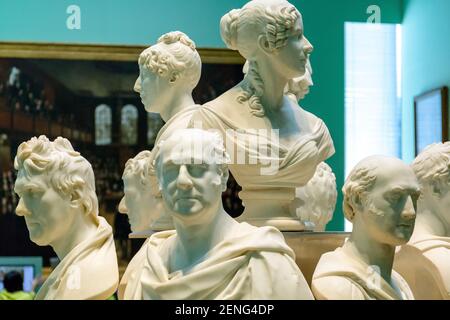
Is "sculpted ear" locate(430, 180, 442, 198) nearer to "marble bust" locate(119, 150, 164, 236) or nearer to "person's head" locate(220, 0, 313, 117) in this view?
"person's head" locate(220, 0, 313, 117)

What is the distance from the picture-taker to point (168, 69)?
229 inches

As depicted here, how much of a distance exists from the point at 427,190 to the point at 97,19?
3.25 meters

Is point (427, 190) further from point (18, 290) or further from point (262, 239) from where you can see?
point (18, 290)

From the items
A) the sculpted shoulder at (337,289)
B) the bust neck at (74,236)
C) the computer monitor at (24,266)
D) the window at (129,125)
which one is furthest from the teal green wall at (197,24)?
the sculpted shoulder at (337,289)

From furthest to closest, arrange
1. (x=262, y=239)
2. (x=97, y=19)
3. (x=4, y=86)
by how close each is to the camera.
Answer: (x=4, y=86) < (x=97, y=19) < (x=262, y=239)

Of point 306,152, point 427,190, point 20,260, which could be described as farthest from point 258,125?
point 20,260

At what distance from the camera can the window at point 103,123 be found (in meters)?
7.86

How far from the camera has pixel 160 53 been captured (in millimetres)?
5812

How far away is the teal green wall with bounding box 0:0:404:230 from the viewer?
22.1ft

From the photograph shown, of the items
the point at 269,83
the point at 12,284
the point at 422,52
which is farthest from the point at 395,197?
the point at 422,52

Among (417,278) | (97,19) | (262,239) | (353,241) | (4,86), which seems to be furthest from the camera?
(4,86)

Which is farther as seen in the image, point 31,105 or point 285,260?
point 31,105

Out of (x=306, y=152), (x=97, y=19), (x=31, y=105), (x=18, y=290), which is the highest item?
(x=97, y=19)

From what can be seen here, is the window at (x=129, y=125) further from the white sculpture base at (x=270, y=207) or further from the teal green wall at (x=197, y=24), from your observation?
the white sculpture base at (x=270, y=207)
